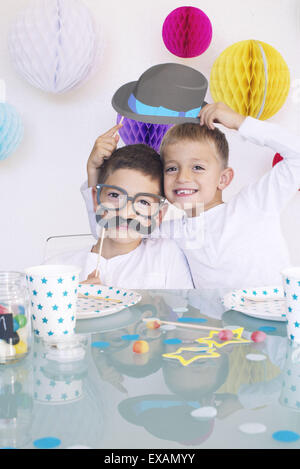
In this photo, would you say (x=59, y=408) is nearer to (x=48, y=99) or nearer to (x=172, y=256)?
(x=172, y=256)

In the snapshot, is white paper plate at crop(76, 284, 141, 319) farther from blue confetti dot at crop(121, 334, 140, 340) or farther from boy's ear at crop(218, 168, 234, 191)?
boy's ear at crop(218, 168, 234, 191)

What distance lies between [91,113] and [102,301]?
5.74 feet

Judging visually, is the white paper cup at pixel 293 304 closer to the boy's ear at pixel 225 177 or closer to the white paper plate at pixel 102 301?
the white paper plate at pixel 102 301

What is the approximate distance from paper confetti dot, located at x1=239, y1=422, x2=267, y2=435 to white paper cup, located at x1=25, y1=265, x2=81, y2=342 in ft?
1.17

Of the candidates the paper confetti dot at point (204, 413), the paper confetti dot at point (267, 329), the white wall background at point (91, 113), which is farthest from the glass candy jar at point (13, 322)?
the white wall background at point (91, 113)

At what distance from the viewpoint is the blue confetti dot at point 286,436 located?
1.47ft

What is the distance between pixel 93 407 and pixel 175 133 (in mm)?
1366

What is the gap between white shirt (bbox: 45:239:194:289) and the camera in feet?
5.42

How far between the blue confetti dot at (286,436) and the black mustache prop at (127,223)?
1.16 m

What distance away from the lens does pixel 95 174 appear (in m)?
1.77

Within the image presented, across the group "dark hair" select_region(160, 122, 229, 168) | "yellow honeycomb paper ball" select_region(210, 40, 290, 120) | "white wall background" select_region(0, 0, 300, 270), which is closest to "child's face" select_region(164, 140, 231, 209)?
"dark hair" select_region(160, 122, 229, 168)

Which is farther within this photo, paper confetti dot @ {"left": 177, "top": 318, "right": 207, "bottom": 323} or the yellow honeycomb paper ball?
the yellow honeycomb paper ball

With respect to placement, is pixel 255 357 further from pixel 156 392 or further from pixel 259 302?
pixel 259 302

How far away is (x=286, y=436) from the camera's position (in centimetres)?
45
